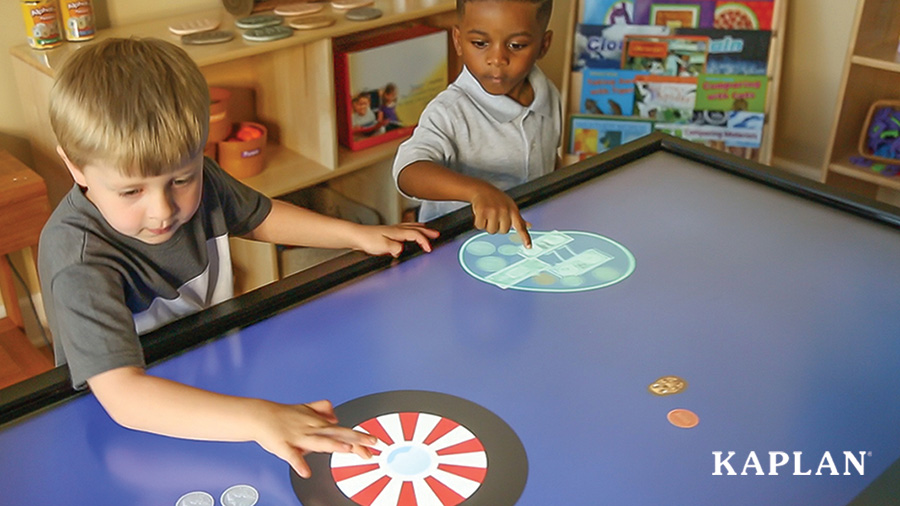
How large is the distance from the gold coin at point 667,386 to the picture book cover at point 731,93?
2.12m

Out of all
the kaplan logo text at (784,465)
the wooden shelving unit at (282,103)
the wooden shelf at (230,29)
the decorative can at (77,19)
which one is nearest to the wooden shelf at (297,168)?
the wooden shelving unit at (282,103)

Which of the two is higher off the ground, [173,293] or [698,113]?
[173,293]

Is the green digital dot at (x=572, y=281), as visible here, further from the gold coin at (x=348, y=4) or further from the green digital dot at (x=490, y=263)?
the gold coin at (x=348, y=4)

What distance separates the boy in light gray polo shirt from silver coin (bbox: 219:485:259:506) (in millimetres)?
680

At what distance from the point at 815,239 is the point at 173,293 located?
0.96 metres

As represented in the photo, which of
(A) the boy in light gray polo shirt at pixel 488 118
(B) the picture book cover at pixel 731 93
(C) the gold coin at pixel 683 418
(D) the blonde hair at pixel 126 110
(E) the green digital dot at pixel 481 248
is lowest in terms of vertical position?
(B) the picture book cover at pixel 731 93

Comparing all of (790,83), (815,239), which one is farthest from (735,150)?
(815,239)

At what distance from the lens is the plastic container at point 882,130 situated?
2771 millimetres

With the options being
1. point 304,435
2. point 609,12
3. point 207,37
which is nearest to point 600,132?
point 609,12

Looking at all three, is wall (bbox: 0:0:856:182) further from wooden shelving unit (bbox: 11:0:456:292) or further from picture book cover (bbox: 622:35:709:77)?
wooden shelving unit (bbox: 11:0:456:292)

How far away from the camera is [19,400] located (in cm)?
94

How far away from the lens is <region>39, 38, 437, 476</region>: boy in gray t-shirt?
0.89m

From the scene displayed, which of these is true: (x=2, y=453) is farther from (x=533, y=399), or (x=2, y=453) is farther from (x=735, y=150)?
(x=735, y=150)

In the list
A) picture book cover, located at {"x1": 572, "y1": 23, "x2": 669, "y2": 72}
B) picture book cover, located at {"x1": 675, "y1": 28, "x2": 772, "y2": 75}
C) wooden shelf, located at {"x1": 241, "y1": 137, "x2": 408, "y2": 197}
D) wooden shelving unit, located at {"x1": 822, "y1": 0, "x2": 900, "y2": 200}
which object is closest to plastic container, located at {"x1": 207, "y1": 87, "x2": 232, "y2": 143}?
wooden shelf, located at {"x1": 241, "y1": 137, "x2": 408, "y2": 197}
